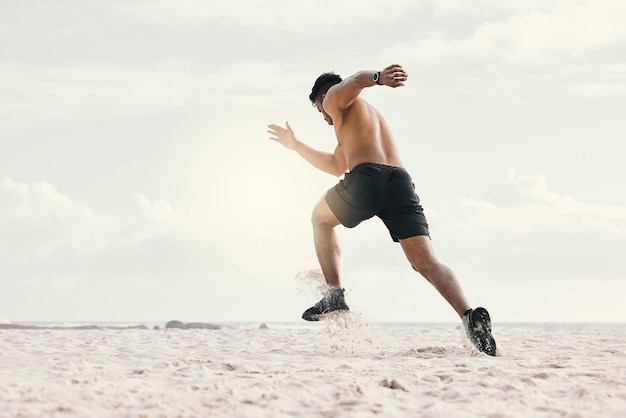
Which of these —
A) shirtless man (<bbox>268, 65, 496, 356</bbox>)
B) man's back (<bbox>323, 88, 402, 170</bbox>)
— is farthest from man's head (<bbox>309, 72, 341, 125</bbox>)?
man's back (<bbox>323, 88, 402, 170</bbox>)

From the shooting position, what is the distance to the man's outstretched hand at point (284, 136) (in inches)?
229

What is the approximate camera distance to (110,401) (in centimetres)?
300

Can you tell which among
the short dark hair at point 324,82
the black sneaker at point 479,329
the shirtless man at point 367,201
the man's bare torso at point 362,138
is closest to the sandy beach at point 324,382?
the black sneaker at point 479,329

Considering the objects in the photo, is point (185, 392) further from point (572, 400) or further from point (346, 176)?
point (346, 176)

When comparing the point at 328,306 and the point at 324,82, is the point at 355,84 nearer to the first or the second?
the point at 324,82

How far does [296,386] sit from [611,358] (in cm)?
270

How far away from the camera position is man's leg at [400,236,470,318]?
4.79 metres

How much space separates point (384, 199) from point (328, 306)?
2.81 ft

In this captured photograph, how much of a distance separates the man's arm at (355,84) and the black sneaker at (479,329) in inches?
60.1

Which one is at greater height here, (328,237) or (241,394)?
(328,237)

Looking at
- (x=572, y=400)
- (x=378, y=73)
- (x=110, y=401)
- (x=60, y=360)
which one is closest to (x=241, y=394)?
(x=110, y=401)

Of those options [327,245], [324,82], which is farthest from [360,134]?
[327,245]

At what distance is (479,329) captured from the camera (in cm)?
468

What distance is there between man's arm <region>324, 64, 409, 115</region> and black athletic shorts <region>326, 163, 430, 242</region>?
17.5 inches
